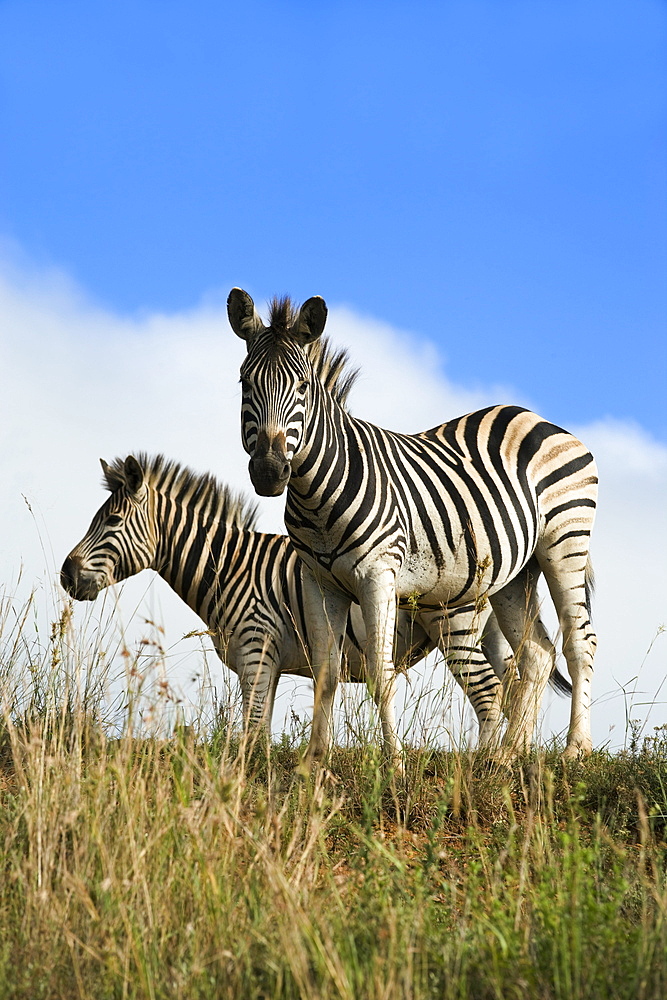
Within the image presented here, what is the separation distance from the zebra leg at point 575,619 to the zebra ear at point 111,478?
414 centimetres

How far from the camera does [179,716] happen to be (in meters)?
4.89

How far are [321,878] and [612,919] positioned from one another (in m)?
1.49

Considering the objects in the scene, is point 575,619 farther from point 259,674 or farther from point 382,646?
point 259,674

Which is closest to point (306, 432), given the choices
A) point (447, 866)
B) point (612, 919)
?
point (447, 866)

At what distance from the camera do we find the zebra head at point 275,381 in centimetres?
549

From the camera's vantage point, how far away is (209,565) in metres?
9.12

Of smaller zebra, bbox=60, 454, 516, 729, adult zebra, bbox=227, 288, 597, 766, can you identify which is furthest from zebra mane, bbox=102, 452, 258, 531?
adult zebra, bbox=227, 288, 597, 766

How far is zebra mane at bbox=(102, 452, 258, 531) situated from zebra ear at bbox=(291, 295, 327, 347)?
3768mm

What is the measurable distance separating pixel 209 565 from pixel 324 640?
3.33 metres

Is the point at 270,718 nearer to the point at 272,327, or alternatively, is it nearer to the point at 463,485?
the point at 463,485

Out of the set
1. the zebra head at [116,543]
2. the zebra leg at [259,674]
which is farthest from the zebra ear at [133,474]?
the zebra leg at [259,674]

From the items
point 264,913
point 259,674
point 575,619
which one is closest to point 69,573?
point 259,674

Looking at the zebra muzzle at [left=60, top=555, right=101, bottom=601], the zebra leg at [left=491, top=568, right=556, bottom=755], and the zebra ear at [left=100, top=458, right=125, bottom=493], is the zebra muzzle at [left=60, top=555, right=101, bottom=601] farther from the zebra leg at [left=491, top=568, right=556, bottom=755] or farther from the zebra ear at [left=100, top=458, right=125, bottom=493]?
the zebra leg at [left=491, top=568, right=556, bottom=755]

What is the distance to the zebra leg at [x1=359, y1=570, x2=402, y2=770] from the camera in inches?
217
